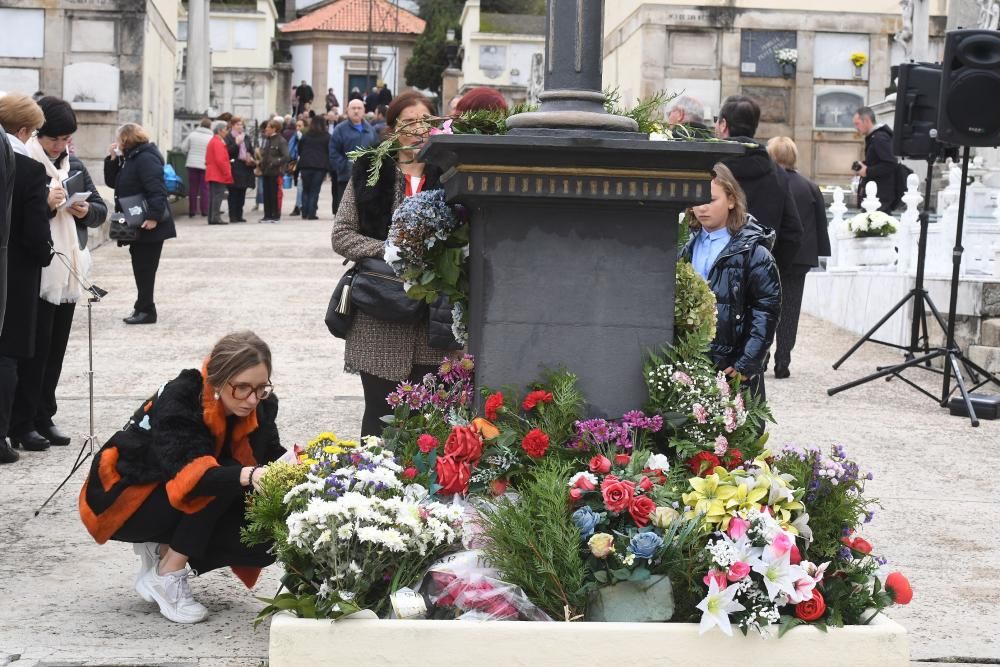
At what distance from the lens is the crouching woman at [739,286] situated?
19.0 ft

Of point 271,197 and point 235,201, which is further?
point 271,197

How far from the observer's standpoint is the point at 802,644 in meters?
3.94

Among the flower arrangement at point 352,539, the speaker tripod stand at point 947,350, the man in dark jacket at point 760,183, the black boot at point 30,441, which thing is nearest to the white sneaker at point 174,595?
the flower arrangement at point 352,539

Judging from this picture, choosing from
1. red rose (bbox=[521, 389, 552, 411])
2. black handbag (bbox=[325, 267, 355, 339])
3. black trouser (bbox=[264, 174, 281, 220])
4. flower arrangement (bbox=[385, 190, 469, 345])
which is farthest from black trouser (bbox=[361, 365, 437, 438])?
black trouser (bbox=[264, 174, 281, 220])

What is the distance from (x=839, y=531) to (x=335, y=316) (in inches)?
93.6

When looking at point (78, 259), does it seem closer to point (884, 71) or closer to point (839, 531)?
point (839, 531)

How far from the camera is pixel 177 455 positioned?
4590 mm

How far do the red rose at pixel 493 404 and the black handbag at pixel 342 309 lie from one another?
4.77 feet

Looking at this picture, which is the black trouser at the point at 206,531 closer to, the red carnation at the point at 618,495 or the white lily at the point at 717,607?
the red carnation at the point at 618,495

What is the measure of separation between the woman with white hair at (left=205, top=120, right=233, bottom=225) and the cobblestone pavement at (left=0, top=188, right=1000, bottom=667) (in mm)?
5506

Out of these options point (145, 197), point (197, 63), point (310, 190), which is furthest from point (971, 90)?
point (197, 63)

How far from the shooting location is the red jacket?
2170cm

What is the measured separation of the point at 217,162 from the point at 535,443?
18133mm

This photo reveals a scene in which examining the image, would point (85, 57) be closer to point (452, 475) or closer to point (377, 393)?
point (377, 393)
